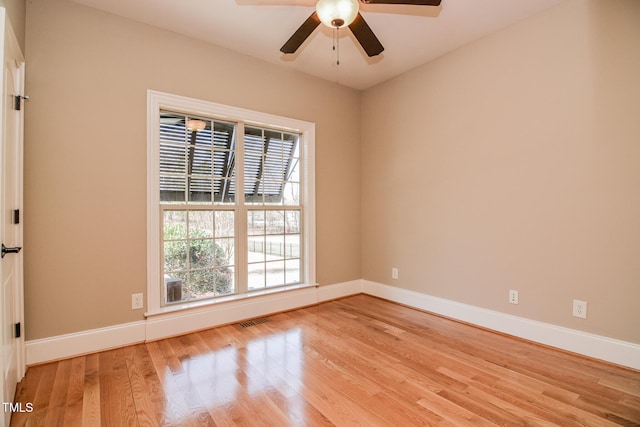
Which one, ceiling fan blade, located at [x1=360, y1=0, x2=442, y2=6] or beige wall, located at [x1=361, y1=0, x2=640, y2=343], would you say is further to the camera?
beige wall, located at [x1=361, y1=0, x2=640, y2=343]

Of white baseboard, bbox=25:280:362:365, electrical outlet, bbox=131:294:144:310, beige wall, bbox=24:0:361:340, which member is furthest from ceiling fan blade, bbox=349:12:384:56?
electrical outlet, bbox=131:294:144:310

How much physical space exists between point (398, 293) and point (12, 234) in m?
3.71

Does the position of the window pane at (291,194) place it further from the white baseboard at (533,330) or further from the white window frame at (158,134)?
the white baseboard at (533,330)

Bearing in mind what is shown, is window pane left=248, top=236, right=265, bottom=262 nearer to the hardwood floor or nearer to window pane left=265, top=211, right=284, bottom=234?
window pane left=265, top=211, right=284, bottom=234

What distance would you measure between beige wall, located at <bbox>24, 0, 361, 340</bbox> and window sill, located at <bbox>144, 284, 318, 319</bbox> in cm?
20

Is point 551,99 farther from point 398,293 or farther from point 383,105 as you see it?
point 398,293

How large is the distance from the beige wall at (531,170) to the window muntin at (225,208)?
144 cm

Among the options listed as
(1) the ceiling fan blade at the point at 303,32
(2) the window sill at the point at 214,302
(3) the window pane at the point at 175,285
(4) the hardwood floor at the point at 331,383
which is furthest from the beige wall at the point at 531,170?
(3) the window pane at the point at 175,285

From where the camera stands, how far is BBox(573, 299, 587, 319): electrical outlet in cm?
254

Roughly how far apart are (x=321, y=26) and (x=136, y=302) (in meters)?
3.08

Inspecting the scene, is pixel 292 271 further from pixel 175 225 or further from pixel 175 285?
pixel 175 225

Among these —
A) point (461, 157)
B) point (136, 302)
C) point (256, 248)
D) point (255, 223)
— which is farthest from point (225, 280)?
point (461, 157)

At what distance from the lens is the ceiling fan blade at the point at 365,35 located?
2207 mm

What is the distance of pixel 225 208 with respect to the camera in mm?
3398
